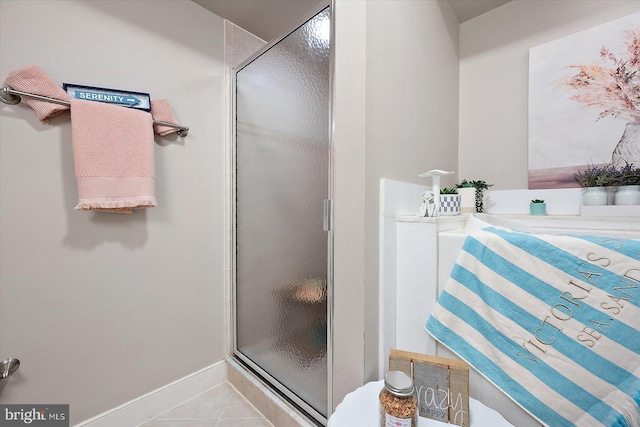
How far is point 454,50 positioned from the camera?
5.01 feet

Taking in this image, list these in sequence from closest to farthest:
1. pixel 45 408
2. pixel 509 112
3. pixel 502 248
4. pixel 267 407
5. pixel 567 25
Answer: pixel 502 248, pixel 45 408, pixel 267 407, pixel 567 25, pixel 509 112

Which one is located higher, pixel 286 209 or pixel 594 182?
pixel 594 182

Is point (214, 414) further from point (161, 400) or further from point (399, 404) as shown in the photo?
point (399, 404)

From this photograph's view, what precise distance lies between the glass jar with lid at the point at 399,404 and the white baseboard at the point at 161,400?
3.41 feet

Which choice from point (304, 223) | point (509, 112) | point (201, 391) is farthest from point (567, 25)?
point (201, 391)

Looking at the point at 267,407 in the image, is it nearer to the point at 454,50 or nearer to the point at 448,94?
the point at 448,94

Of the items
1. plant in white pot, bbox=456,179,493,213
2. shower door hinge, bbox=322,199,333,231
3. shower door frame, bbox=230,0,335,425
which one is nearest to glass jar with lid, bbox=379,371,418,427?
shower door frame, bbox=230,0,335,425

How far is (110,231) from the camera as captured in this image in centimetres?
106

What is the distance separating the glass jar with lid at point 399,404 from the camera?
→ 2.04 ft

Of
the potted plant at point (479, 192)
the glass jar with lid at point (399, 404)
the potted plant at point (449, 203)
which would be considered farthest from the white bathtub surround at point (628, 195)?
the glass jar with lid at point (399, 404)

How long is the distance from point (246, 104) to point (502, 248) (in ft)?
4.13

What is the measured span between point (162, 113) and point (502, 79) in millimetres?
1772

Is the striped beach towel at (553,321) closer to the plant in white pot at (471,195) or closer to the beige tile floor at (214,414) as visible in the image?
the plant in white pot at (471,195)

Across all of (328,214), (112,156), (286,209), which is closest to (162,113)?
(112,156)
